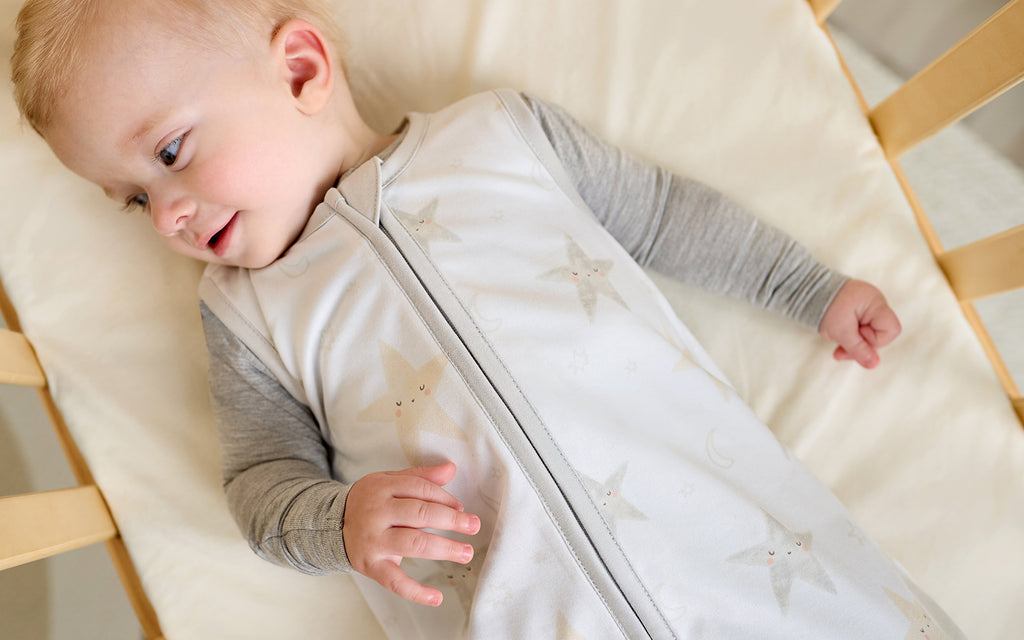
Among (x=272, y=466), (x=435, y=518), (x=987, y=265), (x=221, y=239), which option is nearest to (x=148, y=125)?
(x=221, y=239)

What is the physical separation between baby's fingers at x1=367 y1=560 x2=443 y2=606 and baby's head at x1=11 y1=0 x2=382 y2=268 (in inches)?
16.4

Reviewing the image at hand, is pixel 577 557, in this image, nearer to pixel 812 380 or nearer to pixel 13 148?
pixel 812 380

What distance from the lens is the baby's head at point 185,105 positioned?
76 centimetres

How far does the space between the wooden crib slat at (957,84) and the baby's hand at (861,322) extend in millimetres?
246

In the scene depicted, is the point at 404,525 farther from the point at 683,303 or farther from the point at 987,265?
the point at 987,265

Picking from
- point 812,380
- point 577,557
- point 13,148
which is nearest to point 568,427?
point 577,557

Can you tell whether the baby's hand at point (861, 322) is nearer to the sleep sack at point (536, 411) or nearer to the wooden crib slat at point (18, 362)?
the sleep sack at point (536, 411)

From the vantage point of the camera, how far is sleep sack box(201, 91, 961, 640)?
781 millimetres

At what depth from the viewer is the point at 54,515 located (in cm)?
84

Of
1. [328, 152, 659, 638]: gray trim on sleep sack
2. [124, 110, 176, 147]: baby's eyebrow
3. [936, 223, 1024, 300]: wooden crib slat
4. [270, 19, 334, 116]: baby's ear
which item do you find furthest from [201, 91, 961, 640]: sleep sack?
[936, 223, 1024, 300]: wooden crib slat

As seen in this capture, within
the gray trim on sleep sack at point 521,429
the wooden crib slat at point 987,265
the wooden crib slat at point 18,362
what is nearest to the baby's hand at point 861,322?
the wooden crib slat at point 987,265

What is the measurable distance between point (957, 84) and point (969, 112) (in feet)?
0.15

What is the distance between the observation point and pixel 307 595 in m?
0.99

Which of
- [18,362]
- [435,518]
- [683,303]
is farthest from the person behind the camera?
[683,303]
